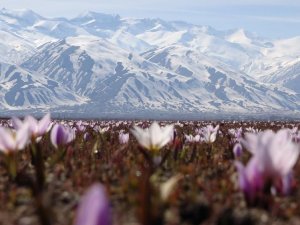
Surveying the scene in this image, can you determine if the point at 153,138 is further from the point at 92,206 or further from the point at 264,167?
the point at 92,206

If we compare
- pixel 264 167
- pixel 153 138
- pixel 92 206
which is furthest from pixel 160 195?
Result: pixel 153 138

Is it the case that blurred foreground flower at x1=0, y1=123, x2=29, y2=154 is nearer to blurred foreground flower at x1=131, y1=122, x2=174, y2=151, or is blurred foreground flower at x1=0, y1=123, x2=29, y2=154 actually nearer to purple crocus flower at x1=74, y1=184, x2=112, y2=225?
blurred foreground flower at x1=131, y1=122, x2=174, y2=151

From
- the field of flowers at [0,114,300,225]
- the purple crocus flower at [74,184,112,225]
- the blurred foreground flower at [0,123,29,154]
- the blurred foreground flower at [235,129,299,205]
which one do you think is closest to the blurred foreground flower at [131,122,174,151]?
the field of flowers at [0,114,300,225]

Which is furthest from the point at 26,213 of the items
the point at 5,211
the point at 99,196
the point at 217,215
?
the point at 99,196

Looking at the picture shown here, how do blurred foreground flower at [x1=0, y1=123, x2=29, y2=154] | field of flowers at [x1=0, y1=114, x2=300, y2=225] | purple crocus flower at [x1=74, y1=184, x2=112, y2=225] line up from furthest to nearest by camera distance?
blurred foreground flower at [x1=0, y1=123, x2=29, y2=154], field of flowers at [x1=0, y1=114, x2=300, y2=225], purple crocus flower at [x1=74, y1=184, x2=112, y2=225]

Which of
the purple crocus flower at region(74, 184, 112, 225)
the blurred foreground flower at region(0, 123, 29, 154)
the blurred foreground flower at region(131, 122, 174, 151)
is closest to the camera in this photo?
the purple crocus flower at region(74, 184, 112, 225)

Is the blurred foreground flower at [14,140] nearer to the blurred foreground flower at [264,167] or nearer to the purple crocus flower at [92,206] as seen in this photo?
the blurred foreground flower at [264,167]

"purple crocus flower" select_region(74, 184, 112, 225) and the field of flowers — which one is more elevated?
"purple crocus flower" select_region(74, 184, 112, 225)

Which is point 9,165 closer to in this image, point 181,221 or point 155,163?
point 155,163

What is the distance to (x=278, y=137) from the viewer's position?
3.12 meters

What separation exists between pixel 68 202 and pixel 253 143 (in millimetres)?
1279

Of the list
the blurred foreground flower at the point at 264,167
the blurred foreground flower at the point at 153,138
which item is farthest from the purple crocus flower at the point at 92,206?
the blurred foreground flower at the point at 153,138

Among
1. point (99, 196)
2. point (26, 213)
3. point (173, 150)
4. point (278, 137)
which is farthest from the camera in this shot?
point (173, 150)

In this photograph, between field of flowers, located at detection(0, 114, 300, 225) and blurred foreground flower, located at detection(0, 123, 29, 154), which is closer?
field of flowers, located at detection(0, 114, 300, 225)
